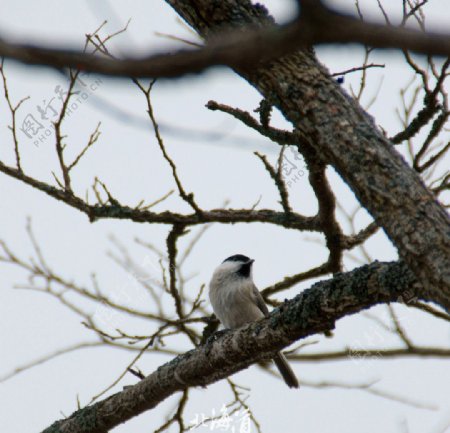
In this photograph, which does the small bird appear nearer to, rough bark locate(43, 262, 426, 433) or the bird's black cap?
the bird's black cap

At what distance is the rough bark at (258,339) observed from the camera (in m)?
2.73

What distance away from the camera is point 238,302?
602 cm

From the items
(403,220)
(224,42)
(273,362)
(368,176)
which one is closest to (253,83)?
(368,176)

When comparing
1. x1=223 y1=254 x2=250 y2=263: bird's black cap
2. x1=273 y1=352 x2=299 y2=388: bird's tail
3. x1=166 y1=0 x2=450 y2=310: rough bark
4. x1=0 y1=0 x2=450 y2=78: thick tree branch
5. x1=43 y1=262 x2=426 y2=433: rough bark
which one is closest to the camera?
x1=0 y1=0 x2=450 y2=78: thick tree branch

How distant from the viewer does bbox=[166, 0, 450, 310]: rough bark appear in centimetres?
217

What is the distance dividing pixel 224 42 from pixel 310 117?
1423mm

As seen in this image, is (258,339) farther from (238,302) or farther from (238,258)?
(238,258)

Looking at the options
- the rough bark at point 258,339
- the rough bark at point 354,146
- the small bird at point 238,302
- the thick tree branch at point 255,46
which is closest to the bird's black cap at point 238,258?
the small bird at point 238,302

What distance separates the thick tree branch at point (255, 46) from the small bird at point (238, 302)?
15.3 feet

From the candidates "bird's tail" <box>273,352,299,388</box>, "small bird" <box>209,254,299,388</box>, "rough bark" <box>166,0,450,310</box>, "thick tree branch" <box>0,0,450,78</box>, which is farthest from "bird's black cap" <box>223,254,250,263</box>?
"thick tree branch" <box>0,0,450,78</box>

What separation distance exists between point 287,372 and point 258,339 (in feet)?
8.76

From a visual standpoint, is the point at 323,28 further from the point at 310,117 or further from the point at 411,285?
the point at 411,285

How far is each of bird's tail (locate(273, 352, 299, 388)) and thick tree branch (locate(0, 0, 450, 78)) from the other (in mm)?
5009

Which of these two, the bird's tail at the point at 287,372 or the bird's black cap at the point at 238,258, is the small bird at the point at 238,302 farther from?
the bird's black cap at the point at 238,258
